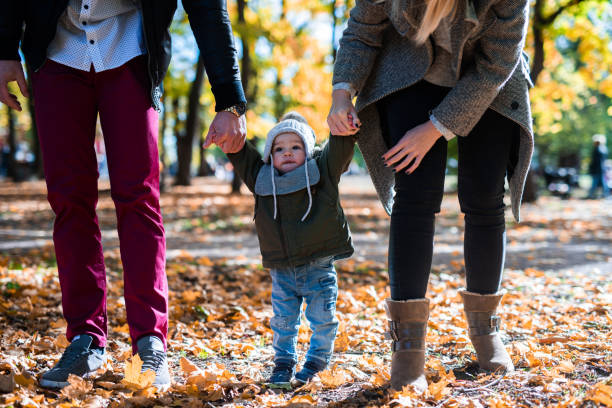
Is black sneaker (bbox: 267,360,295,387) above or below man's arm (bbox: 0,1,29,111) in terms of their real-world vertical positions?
below

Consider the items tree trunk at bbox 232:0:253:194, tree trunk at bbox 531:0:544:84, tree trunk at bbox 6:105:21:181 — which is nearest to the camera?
tree trunk at bbox 531:0:544:84

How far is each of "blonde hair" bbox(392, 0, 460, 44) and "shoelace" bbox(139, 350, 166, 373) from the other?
5.52 ft

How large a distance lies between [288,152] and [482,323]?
1.18 meters

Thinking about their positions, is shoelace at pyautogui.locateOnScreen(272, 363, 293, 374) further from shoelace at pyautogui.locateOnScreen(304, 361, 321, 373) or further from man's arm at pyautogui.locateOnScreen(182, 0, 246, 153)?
man's arm at pyautogui.locateOnScreen(182, 0, 246, 153)

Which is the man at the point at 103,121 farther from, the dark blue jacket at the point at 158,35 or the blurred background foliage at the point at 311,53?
the blurred background foliage at the point at 311,53

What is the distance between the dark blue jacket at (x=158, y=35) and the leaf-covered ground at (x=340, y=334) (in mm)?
1235

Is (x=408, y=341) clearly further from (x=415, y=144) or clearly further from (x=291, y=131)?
(x=291, y=131)

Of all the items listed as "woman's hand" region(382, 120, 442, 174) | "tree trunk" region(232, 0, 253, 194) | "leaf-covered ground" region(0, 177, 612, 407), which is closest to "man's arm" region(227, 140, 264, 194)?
"woman's hand" region(382, 120, 442, 174)

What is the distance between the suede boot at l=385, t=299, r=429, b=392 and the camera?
7.77 feet

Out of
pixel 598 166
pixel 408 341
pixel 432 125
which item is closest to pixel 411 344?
pixel 408 341

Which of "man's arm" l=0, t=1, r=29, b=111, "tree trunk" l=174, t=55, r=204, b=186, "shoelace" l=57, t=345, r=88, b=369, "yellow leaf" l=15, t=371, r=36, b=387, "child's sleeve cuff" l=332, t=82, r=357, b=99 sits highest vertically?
"tree trunk" l=174, t=55, r=204, b=186

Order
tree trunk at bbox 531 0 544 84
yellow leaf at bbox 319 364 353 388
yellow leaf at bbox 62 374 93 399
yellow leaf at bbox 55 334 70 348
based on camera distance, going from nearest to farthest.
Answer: yellow leaf at bbox 62 374 93 399
yellow leaf at bbox 319 364 353 388
yellow leaf at bbox 55 334 70 348
tree trunk at bbox 531 0 544 84

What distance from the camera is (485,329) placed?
8.89 ft

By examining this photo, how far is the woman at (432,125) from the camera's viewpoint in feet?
7.91
